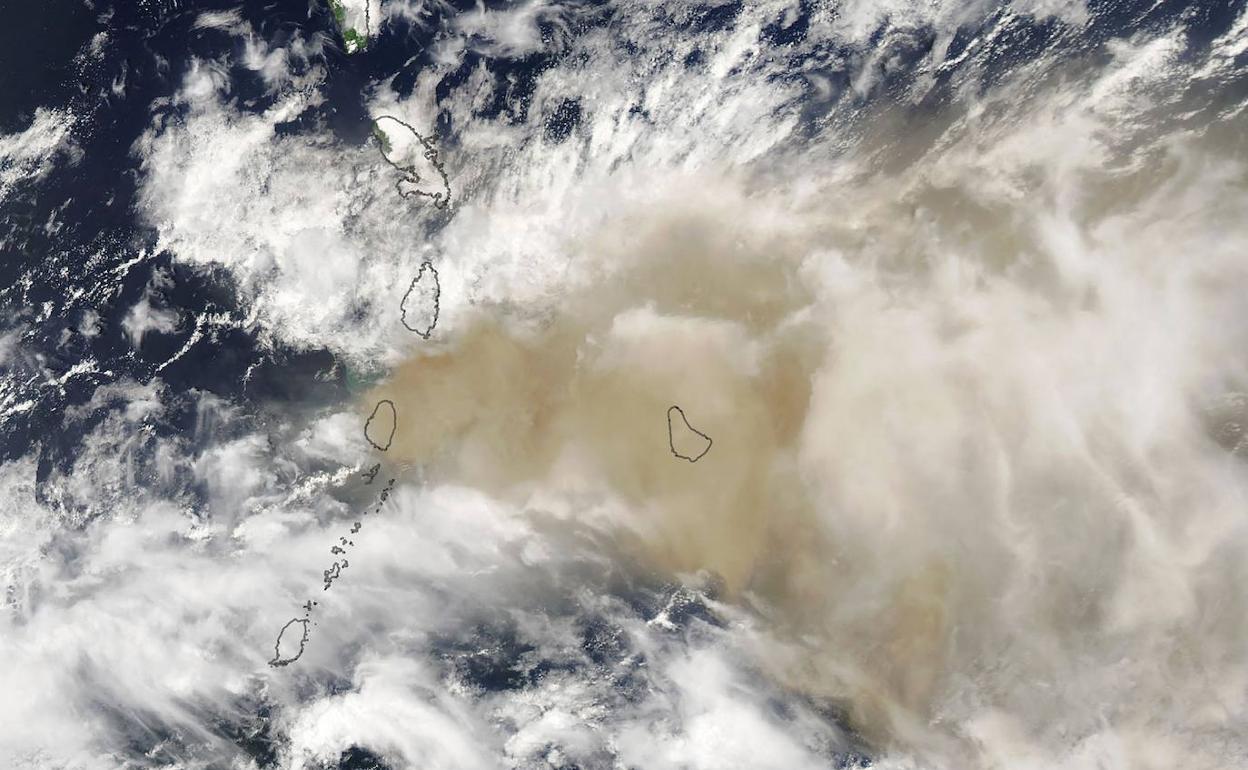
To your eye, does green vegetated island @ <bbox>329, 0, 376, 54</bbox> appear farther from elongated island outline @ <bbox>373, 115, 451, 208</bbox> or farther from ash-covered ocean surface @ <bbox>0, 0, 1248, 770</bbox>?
elongated island outline @ <bbox>373, 115, 451, 208</bbox>

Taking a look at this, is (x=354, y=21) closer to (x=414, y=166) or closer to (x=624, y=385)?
(x=414, y=166)

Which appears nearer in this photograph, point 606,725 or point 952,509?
point 952,509

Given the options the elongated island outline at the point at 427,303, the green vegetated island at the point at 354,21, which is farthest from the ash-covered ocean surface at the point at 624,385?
the green vegetated island at the point at 354,21

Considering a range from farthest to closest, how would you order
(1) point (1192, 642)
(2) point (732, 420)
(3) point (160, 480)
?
1. (3) point (160, 480)
2. (2) point (732, 420)
3. (1) point (1192, 642)

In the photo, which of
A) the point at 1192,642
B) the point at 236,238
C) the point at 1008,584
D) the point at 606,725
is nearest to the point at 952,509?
the point at 1008,584

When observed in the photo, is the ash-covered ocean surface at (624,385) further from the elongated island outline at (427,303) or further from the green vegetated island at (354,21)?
the green vegetated island at (354,21)

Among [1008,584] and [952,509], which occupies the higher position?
[952,509]

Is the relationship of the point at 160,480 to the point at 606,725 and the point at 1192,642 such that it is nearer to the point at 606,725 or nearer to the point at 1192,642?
the point at 606,725

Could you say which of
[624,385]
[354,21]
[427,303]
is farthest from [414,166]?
[624,385]
